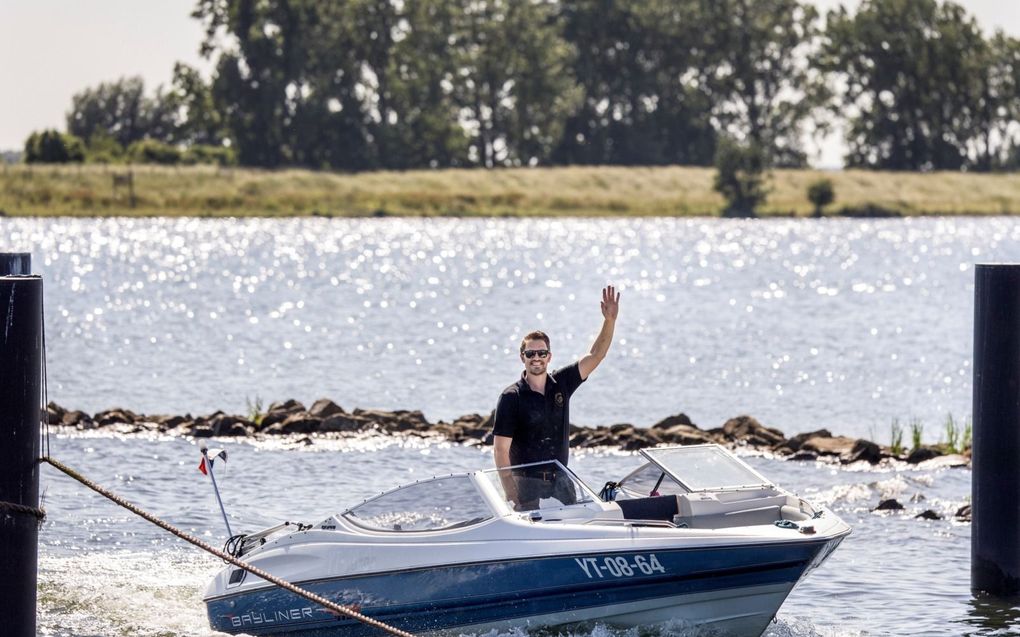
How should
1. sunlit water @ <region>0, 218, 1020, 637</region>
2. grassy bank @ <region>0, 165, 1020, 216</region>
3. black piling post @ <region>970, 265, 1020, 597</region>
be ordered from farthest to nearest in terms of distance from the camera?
grassy bank @ <region>0, 165, 1020, 216</region>, sunlit water @ <region>0, 218, 1020, 637</region>, black piling post @ <region>970, 265, 1020, 597</region>

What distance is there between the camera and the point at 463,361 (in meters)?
33.3

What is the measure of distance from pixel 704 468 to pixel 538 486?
1391 mm

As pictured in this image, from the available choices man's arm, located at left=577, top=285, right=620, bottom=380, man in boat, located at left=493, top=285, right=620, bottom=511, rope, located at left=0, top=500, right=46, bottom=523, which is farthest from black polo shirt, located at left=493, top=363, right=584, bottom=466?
rope, located at left=0, top=500, right=46, bottom=523

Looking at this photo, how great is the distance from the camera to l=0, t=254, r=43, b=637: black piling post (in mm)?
10180

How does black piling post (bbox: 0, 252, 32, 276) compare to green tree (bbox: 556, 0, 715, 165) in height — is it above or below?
below

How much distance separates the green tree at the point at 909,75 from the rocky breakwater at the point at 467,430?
98.1 metres

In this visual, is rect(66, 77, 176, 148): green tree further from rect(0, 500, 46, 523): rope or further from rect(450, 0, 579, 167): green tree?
rect(0, 500, 46, 523): rope

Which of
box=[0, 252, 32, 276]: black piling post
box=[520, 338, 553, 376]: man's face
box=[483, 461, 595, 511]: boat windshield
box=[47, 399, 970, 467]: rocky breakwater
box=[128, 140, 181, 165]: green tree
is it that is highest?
box=[128, 140, 181, 165]: green tree

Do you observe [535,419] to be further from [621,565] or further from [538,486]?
[621,565]

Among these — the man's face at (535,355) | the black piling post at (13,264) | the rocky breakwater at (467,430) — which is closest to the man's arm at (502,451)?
the man's face at (535,355)

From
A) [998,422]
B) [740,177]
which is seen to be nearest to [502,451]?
[998,422]

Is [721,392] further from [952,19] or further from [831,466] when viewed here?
[952,19]

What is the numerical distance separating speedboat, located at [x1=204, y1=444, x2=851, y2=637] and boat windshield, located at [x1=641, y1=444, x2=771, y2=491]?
22 millimetres

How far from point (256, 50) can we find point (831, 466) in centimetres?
8685
